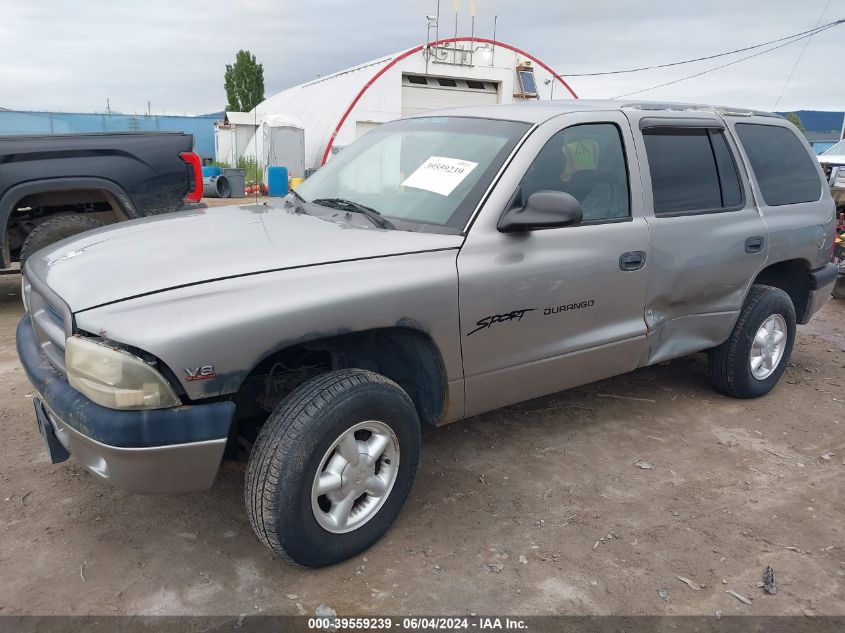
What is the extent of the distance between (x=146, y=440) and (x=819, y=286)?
4439mm

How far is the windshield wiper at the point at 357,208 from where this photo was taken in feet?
9.81

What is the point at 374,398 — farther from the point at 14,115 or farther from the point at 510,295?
the point at 14,115

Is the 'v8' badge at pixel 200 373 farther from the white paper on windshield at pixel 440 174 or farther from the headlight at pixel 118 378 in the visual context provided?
the white paper on windshield at pixel 440 174

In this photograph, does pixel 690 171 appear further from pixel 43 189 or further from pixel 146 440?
pixel 43 189

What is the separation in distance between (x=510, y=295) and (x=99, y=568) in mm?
2022

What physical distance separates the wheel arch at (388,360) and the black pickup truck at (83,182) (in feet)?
12.0

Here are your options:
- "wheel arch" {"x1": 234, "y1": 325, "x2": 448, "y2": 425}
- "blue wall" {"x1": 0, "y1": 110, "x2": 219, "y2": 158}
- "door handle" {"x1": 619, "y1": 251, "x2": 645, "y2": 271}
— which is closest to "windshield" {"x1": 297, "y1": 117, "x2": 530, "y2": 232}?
"wheel arch" {"x1": 234, "y1": 325, "x2": 448, "y2": 425}

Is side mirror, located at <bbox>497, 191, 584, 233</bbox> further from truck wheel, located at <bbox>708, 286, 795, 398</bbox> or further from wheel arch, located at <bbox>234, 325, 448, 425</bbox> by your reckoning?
truck wheel, located at <bbox>708, 286, 795, 398</bbox>

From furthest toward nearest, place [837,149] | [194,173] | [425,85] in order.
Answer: [425,85], [837,149], [194,173]

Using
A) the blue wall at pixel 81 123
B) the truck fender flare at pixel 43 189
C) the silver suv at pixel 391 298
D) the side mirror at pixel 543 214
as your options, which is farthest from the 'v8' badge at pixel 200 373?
the blue wall at pixel 81 123

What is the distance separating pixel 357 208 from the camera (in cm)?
320

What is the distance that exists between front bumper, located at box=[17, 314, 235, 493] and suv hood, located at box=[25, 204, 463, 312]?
0.38 m

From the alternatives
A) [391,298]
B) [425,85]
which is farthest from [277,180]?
[391,298]

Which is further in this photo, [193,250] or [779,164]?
[779,164]
